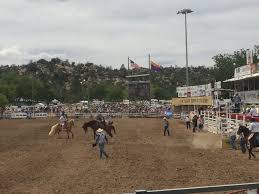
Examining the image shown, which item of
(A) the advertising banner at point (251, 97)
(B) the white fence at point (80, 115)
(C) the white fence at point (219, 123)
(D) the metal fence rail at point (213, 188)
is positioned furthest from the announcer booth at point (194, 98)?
(D) the metal fence rail at point (213, 188)

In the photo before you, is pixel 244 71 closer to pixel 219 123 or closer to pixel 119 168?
pixel 219 123

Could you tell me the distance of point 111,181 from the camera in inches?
570

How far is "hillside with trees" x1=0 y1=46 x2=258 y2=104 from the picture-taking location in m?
95.1

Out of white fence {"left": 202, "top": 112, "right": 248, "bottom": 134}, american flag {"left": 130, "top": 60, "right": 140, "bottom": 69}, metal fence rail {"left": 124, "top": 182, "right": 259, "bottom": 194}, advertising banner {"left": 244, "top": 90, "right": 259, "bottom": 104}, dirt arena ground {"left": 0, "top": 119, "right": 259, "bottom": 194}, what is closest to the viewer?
metal fence rail {"left": 124, "top": 182, "right": 259, "bottom": 194}

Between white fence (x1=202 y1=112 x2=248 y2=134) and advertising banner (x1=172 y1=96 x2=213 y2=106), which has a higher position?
advertising banner (x1=172 y1=96 x2=213 y2=106)

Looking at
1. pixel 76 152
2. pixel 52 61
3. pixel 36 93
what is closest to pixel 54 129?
pixel 76 152

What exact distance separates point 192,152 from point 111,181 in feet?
29.1

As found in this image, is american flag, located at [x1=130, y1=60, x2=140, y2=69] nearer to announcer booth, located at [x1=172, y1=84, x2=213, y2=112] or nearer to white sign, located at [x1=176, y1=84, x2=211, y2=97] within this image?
announcer booth, located at [x1=172, y1=84, x2=213, y2=112]

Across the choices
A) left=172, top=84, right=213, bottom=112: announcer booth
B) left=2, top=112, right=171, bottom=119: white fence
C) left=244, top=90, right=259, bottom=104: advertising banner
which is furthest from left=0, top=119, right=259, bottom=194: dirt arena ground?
left=2, top=112, right=171, bottom=119: white fence

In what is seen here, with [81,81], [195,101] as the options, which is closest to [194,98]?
[195,101]

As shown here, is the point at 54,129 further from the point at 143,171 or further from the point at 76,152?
the point at 143,171

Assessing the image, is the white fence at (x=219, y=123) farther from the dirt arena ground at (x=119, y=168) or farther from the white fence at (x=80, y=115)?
the white fence at (x=80, y=115)

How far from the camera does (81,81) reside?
165 metres

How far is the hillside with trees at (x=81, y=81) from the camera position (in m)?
95.1
